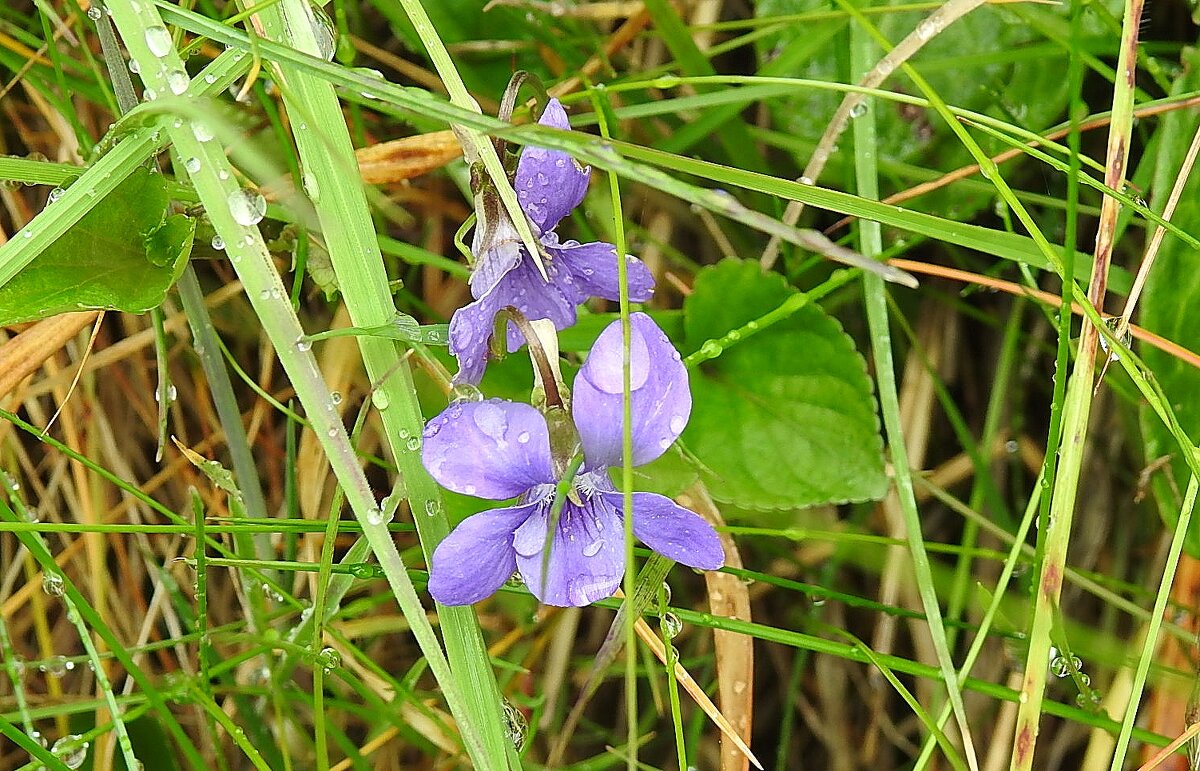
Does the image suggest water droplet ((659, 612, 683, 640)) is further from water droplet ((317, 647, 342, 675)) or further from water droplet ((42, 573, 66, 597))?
water droplet ((42, 573, 66, 597))

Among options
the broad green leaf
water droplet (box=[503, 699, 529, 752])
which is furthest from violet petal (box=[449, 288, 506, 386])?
the broad green leaf

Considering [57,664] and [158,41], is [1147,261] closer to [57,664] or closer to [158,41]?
[158,41]

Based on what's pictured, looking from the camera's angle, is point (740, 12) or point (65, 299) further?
point (740, 12)

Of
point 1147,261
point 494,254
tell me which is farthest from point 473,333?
point 1147,261

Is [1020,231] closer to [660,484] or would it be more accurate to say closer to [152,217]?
[660,484]

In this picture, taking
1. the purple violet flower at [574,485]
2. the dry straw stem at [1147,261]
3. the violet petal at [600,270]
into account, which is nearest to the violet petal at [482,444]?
the purple violet flower at [574,485]

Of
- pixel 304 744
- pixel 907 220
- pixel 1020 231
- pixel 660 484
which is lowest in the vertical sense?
pixel 304 744

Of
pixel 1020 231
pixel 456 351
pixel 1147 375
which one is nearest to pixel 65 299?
pixel 456 351
